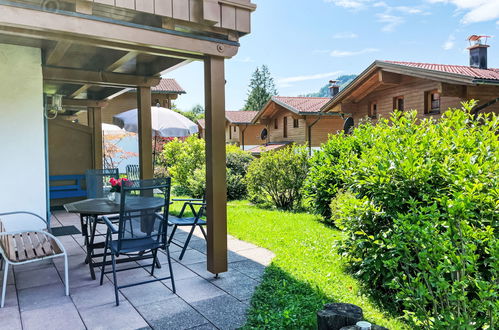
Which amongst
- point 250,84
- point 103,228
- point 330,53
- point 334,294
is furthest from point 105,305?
point 330,53

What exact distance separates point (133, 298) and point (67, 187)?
586 cm

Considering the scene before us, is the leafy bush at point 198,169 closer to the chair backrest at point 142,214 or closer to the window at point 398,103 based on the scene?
the window at point 398,103

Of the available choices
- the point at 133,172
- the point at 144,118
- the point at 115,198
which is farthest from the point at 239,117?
the point at 115,198

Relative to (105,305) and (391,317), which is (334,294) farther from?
(105,305)

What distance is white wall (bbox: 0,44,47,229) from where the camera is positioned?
4.86m

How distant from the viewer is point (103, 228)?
6.24 metres

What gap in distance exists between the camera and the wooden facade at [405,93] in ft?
33.9

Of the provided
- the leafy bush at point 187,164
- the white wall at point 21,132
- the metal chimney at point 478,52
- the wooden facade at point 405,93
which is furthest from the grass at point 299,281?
the metal chimney at point 478,52

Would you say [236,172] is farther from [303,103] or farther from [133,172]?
[303,103]

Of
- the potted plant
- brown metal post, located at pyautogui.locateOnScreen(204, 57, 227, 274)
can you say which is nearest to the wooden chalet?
brown metal post, located at pyautogui.locateOnScreen(204, 57, 227, 274)

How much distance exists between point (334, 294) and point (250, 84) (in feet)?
162

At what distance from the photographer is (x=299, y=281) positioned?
379 centimetres

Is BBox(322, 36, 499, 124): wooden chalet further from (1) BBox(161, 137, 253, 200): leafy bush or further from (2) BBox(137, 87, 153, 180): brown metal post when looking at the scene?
(2) BBox(137, 87, 153, 180): brown metal post

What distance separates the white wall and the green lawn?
2.83 meters
